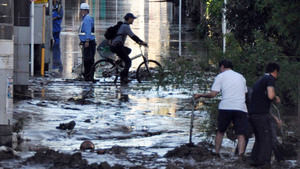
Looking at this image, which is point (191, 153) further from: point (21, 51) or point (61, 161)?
point (21, 51)

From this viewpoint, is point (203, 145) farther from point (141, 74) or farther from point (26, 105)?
point (141, 74)

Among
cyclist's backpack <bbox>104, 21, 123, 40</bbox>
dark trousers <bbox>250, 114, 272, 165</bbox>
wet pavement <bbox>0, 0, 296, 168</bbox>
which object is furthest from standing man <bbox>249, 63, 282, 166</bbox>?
cyclist's backpack <bbox>104, 21, 123, 40</bbox>

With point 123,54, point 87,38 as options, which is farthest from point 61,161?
point 87,38

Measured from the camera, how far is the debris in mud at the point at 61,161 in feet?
32.4

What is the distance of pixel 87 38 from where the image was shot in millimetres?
18906

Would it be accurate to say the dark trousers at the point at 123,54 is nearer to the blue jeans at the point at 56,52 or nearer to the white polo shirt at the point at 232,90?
the blue jeans at the point at 56,52

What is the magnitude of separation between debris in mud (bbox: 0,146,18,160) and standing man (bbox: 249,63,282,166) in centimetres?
326

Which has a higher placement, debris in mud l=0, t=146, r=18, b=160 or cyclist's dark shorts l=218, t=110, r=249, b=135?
cyclist's dark shorts l=218, t=110, r=249, b=135

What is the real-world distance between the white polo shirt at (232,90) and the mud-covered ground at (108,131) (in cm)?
74

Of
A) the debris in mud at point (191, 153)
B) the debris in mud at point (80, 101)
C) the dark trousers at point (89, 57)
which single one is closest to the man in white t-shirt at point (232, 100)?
the debris in mud at point (191, 153)

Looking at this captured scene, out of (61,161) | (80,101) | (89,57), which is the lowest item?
(61,161)

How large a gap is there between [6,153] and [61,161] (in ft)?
2.88

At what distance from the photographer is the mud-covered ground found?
10.3 meters

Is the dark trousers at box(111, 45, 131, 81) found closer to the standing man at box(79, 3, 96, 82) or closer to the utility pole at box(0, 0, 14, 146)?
the standing man at box(79, 3, 96, 82)
